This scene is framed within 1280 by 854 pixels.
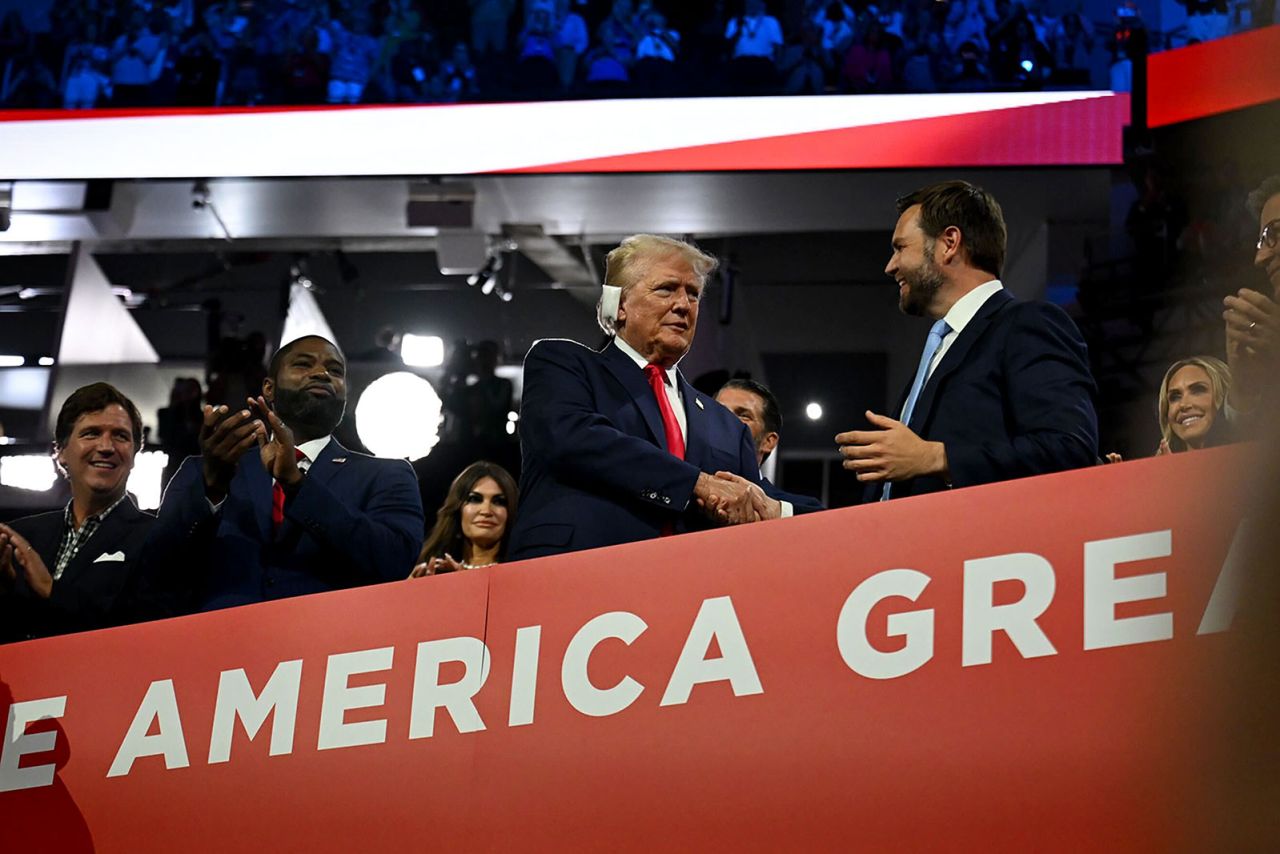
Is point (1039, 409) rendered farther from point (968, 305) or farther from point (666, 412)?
point (666, 412)

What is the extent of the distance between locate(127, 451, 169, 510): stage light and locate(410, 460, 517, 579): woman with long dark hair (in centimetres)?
254

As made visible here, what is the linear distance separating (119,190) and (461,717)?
502 centimetres

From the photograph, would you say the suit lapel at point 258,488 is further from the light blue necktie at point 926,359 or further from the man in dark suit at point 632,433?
the light blue necktie at point 926,359

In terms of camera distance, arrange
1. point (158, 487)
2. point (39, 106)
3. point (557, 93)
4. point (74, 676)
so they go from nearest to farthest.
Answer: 1. point (74, 676)
2. point (158, 487)
3. point (557, 93)
4. point (39, 106)

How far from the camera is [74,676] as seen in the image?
2326 mm

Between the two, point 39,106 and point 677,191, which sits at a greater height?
point 39,106

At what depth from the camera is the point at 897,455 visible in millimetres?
2146

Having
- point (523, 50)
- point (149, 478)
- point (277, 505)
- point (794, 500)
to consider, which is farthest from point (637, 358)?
point (523, 50)

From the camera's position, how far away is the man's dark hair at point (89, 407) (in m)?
3.17

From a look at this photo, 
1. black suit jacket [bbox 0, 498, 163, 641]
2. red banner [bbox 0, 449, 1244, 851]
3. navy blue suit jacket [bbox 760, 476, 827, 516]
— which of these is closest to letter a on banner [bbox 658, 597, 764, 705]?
red banner [bbox 0, 449, 1244, 851]

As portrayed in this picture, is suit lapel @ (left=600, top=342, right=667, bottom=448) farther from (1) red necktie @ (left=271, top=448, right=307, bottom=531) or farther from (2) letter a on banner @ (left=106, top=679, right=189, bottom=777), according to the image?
(2) letter a on banner @ (left=106, top=679, right=189, bottom=777)

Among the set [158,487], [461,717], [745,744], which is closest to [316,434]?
[461,717]

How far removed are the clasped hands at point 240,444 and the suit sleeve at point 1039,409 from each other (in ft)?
4.02

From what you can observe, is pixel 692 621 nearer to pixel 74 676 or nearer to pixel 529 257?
pixel 74 676
